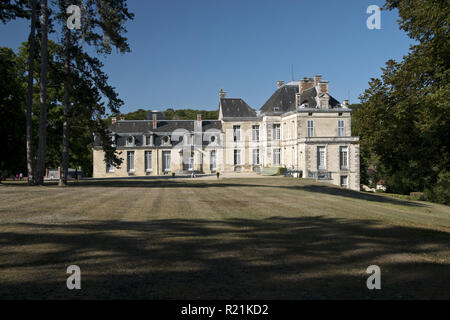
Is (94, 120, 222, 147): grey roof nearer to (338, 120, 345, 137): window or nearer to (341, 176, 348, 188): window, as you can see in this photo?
(338, 120, 345, 137): window

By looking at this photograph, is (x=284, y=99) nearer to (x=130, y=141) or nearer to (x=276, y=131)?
(x=276, y=131)

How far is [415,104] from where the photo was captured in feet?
43.4

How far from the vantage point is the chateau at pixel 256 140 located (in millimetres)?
40000

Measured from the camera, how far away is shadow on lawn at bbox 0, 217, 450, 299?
474 cm

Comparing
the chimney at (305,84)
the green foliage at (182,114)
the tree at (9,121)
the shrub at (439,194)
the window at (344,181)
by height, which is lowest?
the shrub at (439,194)

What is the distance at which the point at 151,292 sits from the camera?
461cm

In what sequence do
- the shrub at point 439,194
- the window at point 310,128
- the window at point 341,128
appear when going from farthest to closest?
the window at point 341,128
the window at point 310,128
the shrub at point 439,194

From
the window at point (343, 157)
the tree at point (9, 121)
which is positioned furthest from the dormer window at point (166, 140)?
the window at point (343, 157)

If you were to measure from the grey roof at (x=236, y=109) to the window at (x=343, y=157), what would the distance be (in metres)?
12.8

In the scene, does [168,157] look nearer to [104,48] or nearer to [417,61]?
[104,48]

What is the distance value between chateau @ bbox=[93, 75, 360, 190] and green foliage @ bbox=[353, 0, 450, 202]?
24.0m

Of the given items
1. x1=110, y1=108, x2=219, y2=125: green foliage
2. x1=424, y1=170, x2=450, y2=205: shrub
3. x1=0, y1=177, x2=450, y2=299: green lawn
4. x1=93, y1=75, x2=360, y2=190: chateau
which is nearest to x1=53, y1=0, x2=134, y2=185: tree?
x1=0, y1=177, x2=450, y2=299: green lawn

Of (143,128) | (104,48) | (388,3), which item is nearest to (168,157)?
A: (143,128)

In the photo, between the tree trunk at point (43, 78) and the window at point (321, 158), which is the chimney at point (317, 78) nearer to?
the window at point (321, 158)
